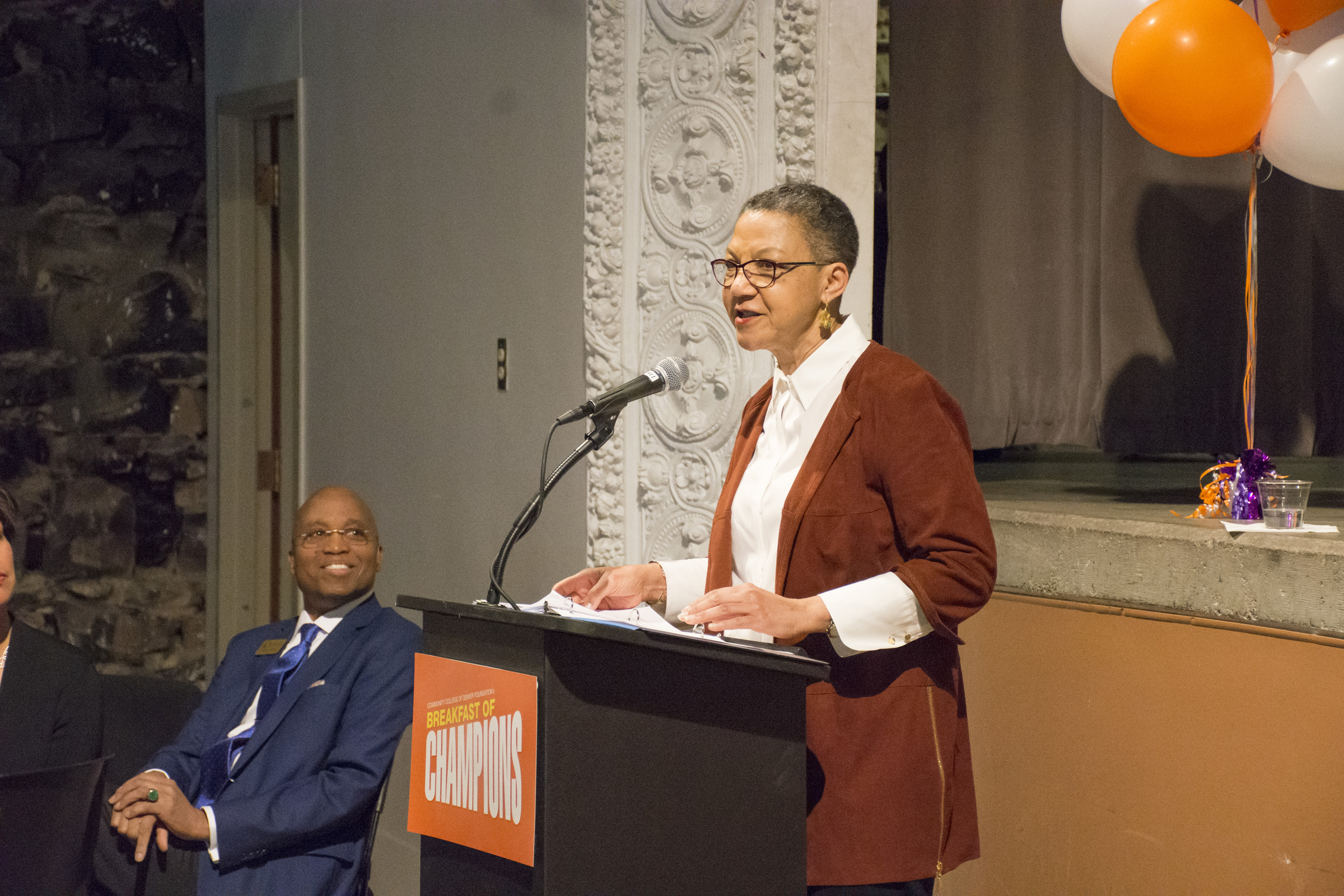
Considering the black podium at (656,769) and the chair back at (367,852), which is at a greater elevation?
the black podium at (656,769)

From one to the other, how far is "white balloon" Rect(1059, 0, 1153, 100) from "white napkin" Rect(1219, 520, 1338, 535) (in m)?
0.90

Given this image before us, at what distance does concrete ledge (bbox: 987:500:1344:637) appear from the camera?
7.22 ft

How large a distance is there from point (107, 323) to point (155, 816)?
284cm

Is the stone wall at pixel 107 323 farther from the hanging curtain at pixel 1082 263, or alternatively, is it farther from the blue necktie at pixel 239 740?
the hanging curtain at pixel 1082 263

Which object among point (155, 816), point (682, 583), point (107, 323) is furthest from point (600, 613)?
point (107, 323)

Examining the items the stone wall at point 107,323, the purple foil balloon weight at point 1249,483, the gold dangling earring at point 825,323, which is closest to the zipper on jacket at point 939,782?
the gold dangling earring at point 825,323

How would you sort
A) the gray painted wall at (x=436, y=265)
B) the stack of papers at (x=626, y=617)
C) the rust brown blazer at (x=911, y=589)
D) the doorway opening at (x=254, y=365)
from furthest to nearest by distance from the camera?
the doorway opening at (x=254, y=365)
the gray painted wall at (x=436, y=265)
the rust brown blazer at (x=911, y=589)
the stack of papers at (x=626, y=617)

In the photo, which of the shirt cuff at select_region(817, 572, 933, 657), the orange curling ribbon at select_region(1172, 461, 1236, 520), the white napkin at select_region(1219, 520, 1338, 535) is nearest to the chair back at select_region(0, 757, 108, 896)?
the shirt cuff at select_region(817, 572, 933, 657)

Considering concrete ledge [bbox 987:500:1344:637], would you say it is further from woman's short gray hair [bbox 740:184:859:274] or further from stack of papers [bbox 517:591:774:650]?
stack of papers [bbox 517:591:774:650]

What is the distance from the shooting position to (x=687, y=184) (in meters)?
2.98

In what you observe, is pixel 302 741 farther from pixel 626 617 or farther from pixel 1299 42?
pixel 1299 42

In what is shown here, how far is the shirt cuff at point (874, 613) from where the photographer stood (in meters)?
1.47

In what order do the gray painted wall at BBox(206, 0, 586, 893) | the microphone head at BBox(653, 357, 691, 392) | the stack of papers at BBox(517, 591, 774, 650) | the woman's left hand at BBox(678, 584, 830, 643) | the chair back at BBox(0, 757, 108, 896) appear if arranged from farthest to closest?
the gray painted wall at BBox(206, 0, 586, 893)
the chair back at BBox(0, 757, 108, 896)
the microphone head at BBox(653, 357, 691, 392)
the woman's left hand at BBox(678, 584, 830, 643)
the stack of papers at BBox(517, 591, 774, 650)

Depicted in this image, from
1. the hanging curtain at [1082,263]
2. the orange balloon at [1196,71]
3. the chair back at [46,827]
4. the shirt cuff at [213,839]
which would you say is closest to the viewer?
the chair back at [46,827]
